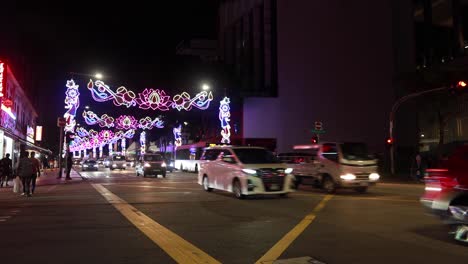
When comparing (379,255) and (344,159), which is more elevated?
(344,159)

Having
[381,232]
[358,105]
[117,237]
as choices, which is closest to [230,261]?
[117,237]

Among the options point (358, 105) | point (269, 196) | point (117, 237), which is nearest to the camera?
point (117, 237)

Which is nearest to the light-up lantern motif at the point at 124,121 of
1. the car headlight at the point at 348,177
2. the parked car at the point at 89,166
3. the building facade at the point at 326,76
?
the parked car at the point at 89,166

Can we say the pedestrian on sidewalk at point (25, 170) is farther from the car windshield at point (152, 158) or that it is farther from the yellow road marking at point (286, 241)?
the car windshield at point (152, 158)

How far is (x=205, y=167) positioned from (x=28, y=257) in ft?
41.1

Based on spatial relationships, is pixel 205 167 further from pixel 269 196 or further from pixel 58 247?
pixel 58 247

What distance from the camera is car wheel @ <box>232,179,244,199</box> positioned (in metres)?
16.8

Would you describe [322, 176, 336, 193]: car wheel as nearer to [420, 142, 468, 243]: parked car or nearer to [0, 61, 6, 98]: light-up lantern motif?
[420, 142, 468, 243]: parked car

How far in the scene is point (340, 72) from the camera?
47.0 meters

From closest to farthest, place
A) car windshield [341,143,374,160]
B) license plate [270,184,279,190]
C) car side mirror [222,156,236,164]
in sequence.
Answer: license plate [270,184,279,190]
car side mirror [222,156,236,164]
car windshield [341,143,374,160]

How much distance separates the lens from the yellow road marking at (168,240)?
24.5 feet

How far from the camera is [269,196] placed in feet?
59.0

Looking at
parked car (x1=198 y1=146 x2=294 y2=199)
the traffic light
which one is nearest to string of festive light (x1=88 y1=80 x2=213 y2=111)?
parked car (x1=198 y1=146 x2=294 y2=199)

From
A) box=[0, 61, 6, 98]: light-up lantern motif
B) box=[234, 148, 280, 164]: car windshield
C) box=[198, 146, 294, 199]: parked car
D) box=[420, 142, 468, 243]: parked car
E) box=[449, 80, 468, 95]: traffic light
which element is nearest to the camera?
box=[420, 142, 468, 243]: parked car
